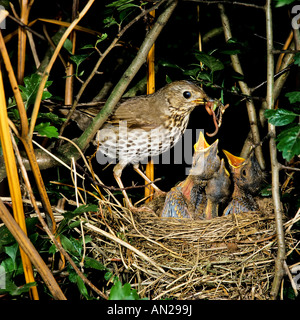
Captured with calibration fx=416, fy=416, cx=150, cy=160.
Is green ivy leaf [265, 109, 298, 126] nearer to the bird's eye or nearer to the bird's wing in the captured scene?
the bird's wing

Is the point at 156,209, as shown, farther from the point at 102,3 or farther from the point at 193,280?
the point at 102,3

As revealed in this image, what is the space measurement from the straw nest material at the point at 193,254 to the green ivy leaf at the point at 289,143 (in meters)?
0.46

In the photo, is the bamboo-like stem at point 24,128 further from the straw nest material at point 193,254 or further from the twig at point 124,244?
the straw nest material at point 193,254

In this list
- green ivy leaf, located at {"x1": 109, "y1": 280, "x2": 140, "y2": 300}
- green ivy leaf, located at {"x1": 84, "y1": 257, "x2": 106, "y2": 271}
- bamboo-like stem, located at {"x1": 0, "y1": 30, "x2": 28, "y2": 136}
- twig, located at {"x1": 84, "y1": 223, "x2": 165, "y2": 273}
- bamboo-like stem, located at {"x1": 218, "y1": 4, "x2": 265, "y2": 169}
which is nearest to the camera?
bamboo-like stem, located at {"x1": 0, "y1": 30, "x2": 28, "y2": 136}

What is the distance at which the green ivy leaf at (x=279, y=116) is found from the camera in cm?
154

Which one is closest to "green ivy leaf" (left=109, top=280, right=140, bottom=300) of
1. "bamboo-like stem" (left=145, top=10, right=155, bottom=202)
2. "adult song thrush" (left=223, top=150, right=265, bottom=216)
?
"adult song thrush" (left=223, top=150, right=265, bottom=216)

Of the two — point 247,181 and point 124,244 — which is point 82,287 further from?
point 247,181

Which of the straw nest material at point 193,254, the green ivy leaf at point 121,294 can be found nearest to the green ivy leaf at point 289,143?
the straw nest material at point 193,254

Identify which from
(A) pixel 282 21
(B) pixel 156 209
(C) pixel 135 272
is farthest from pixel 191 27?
(C) pixel 135 272

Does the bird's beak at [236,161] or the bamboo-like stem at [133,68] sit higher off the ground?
the bamboo-like stem at [133,68]

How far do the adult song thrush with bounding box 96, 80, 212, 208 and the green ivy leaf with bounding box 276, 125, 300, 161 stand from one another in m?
0.89

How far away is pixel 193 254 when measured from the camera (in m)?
1.85

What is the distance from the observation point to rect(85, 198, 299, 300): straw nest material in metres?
1.77

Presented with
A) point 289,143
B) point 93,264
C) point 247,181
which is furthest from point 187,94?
point 93,264
